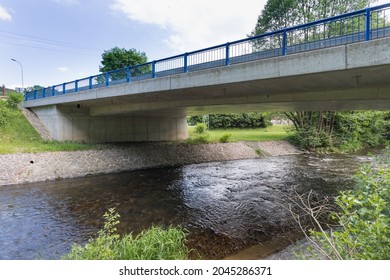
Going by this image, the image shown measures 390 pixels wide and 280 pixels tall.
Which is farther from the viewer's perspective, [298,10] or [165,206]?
[298,10]

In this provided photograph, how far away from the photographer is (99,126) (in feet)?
65.6

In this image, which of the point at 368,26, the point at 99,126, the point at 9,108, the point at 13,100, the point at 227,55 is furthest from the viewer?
the point at 13,100

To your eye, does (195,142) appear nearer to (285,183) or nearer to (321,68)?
(285,183)

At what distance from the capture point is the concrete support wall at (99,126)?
1861cm

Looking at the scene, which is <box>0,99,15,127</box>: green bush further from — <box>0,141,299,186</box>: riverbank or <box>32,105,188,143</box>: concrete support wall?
<box>0,141,299,186</box>: riverbank

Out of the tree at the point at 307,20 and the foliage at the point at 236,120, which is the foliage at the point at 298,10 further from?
the foliage at the point at 236,120

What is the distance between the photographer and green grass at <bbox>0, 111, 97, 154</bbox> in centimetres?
1544

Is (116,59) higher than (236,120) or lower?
higher

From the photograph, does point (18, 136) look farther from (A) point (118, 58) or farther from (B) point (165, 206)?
(A) point (118, 58)

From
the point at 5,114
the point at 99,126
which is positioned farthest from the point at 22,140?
the point at 99,126

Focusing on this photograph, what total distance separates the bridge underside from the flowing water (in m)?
4.43

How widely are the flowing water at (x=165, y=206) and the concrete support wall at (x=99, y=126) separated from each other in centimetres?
562

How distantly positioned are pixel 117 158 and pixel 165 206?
8799mm
